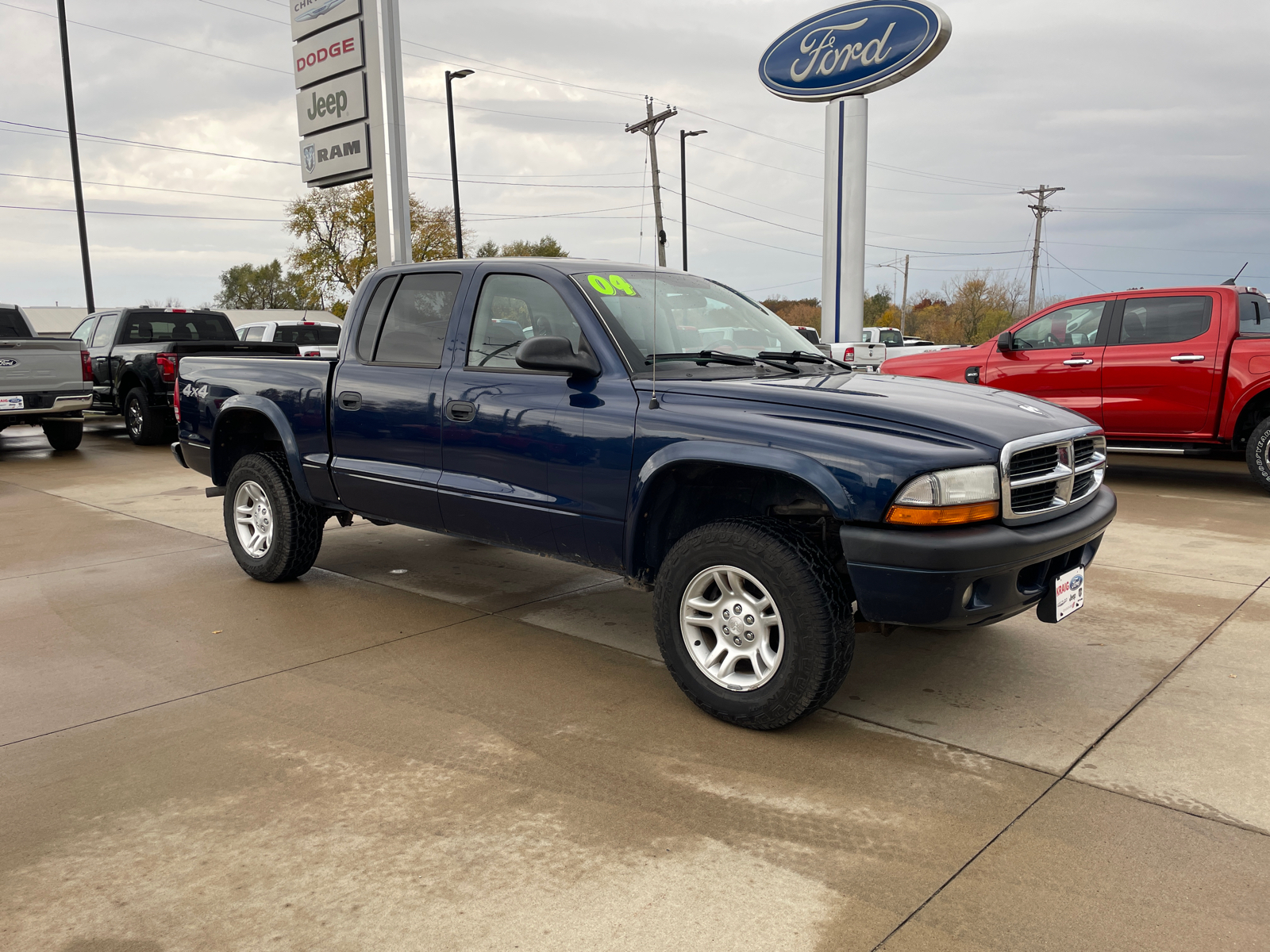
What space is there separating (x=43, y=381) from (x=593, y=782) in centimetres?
1194

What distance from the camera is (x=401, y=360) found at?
4977 millimetres

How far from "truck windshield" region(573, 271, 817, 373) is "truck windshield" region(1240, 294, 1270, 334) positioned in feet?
19.1

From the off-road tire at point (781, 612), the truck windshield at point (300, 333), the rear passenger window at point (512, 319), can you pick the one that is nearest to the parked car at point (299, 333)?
the truck windshield at point (300, 333)

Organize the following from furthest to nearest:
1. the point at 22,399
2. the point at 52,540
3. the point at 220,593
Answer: the point at 22,399, the point at 52,540, the point at 220,593

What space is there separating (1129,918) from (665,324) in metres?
2.87

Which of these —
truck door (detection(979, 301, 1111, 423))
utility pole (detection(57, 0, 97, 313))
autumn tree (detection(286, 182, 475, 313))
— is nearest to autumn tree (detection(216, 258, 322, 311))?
autumn tree (detection(286, 182, 475, 313))

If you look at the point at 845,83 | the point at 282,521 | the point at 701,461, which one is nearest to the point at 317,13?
the point at 845,83

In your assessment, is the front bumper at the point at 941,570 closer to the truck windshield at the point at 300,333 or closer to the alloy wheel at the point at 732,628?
the alloy wheel at the point at 732,628

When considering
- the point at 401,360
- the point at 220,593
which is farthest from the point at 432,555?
the point at 401,360

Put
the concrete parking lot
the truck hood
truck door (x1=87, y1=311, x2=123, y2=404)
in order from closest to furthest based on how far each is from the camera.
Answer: the concrete parking lot, the truck hood, truck door (x1=87, y1=311, x2=123, y2=404)

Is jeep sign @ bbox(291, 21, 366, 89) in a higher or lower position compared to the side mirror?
higher

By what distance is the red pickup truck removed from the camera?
839 centimetres

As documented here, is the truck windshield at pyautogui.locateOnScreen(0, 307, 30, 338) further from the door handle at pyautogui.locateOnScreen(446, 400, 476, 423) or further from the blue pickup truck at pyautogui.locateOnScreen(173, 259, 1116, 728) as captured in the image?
the door handle at pyautogui.locateOnScreen(446, 400, 476, 423)

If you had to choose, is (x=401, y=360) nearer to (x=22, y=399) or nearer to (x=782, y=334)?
(x=782, y=334)
